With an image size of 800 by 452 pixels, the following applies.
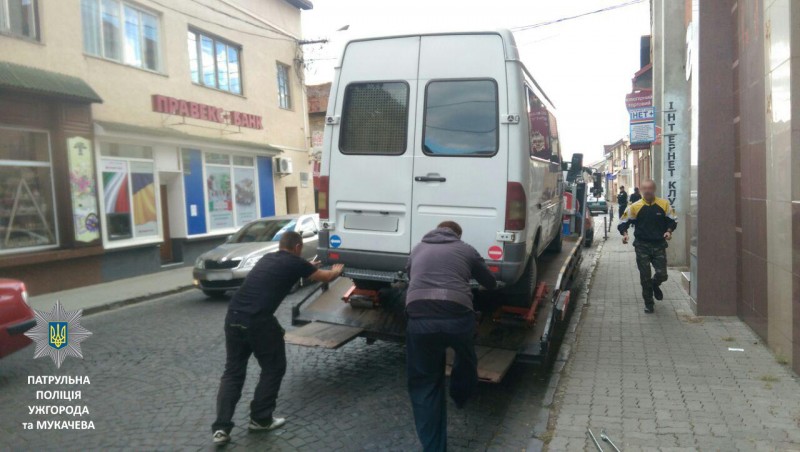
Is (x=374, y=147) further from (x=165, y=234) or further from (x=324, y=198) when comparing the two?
(x=165, y=234)

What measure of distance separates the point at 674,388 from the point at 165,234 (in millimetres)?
13984

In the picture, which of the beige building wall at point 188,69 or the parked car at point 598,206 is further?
the parked car at point 598,206

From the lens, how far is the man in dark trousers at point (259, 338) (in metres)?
4.30

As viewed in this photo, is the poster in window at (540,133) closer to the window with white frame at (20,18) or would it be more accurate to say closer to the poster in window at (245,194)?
the window with white frame at (20,18)

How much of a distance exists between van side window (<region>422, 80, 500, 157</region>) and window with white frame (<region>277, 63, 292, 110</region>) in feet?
52.8

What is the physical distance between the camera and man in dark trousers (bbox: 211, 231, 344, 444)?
4297 mm

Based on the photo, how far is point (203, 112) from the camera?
16.2 meters

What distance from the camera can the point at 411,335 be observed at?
393 centimetres

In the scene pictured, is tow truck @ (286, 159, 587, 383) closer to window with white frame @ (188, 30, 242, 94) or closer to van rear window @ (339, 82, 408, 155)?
van rear window @ (339, 82, 408, 155)

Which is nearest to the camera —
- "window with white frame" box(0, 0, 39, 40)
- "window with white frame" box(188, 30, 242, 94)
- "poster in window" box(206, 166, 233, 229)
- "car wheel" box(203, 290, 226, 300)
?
"car wheel" box(203, 290, 226, 300)

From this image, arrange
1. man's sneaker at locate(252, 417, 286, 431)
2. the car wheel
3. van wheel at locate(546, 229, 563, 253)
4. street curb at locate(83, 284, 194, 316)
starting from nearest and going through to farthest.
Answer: man's sneaker at locate(252, 417, 286, 431) < van wheel at locate(546, 229, 563, 253) < street curb at locate(83, 284, 194, 316) < the car wheel

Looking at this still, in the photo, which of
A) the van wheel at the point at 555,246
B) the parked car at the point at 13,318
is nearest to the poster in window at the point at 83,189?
the parked car at the point at 13,318

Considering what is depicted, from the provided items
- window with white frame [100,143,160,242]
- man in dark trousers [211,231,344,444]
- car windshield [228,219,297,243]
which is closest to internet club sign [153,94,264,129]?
window with white frame [100,143,160,242]

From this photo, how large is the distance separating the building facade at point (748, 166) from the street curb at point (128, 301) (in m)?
9.81
